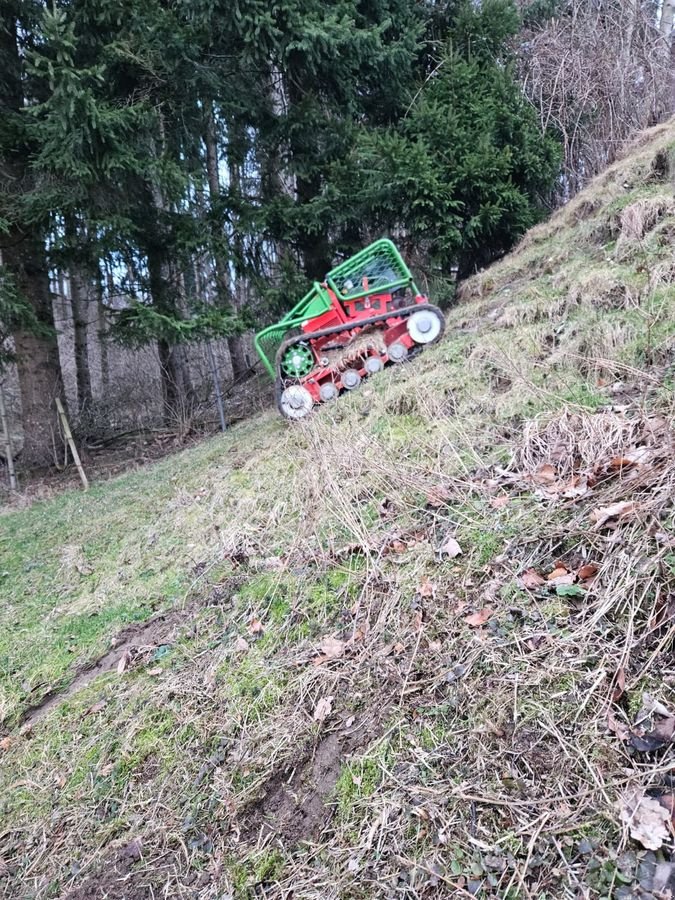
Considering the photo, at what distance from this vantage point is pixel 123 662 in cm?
263

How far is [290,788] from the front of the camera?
1.70m

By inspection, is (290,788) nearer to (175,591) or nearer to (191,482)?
(175,591)

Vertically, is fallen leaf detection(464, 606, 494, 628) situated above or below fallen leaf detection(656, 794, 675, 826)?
above

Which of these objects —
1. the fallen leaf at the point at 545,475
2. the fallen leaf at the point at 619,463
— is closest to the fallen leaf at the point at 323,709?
the fallen leaf at the point at 545,475

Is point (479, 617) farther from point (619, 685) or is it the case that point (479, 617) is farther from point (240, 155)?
point (240, 155)

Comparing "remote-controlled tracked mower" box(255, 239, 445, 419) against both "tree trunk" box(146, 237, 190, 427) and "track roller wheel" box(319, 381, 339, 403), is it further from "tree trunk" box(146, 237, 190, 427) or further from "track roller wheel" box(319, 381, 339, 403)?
"tree trunk" box(146, 237, 190, 427)

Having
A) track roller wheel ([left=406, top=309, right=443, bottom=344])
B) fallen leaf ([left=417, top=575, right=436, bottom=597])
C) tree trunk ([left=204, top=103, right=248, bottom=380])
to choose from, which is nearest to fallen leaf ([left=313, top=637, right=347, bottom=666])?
fallen leaf ([left=417, top=575, right=436, bottom=597])

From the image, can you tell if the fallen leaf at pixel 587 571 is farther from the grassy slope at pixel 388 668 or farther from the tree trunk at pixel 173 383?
the tree trunk at pixel 173 383

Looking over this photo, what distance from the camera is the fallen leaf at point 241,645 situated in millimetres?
2382

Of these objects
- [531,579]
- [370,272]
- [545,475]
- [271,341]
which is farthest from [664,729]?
[271,341]

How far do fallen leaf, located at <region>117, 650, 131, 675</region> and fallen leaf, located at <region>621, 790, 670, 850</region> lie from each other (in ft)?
7.83

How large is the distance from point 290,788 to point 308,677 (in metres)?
0.41

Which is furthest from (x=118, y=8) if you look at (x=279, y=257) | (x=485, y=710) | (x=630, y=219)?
(x=485, y=710)

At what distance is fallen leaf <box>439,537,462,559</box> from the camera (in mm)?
2164
